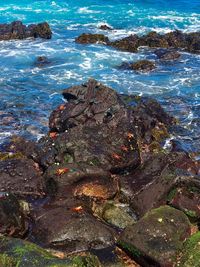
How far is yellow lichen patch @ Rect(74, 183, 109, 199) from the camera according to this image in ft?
45.1

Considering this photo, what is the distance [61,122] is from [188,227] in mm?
9456

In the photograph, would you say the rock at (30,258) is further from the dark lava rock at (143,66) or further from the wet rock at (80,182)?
the dark lava rock at (143,66)

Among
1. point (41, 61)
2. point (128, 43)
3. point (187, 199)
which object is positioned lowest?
point (41, 61)

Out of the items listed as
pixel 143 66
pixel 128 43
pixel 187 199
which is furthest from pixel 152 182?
pixel 128 43

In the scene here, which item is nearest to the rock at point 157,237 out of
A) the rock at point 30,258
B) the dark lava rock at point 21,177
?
the rock at point 30,258

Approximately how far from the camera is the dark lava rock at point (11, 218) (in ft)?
38.3

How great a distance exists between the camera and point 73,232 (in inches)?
465

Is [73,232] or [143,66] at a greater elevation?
[143,66]

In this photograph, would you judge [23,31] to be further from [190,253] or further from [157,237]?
[190,253]

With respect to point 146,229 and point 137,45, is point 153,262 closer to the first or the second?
point 146,229

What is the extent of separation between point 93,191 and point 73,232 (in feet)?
7.39

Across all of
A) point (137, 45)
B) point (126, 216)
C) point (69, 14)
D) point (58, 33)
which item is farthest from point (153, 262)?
point (69, 14)

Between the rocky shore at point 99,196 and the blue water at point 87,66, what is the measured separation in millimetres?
3295

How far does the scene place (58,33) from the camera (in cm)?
4353
